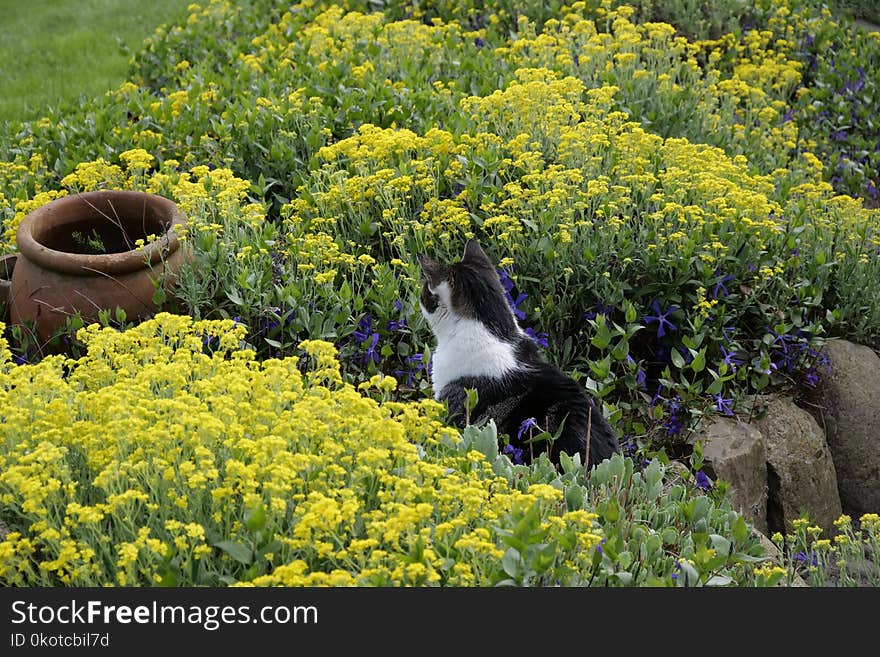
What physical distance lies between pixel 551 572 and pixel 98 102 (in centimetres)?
642

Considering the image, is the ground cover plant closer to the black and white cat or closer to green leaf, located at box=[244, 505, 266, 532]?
green leaf, located at box=[244, 505, 266, 532]

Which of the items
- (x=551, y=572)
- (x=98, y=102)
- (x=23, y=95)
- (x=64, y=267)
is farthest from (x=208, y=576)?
(x=23, y=95)

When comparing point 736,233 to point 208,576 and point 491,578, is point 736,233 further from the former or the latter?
point 208,576

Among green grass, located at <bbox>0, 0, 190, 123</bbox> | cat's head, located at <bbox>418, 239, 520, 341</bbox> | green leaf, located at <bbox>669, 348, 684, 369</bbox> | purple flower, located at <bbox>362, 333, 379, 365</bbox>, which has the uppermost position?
cat's head, located at <bbox>418, 239, 520, 341</bbox>

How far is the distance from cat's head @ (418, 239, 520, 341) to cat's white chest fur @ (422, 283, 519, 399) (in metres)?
0.01

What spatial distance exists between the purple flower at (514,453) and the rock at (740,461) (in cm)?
144

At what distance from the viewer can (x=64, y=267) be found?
16.2 feet

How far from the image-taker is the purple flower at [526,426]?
427 cm

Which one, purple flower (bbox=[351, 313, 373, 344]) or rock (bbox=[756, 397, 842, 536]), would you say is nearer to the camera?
purple flower (bbox=[351, 313, 373, 344])

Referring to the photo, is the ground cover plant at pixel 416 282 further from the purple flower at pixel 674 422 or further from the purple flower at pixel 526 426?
the purple flower at pixel 526 426

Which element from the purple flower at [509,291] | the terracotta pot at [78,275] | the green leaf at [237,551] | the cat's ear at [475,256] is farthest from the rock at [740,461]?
the green leaf at [237,551]

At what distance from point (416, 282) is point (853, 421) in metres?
2.76

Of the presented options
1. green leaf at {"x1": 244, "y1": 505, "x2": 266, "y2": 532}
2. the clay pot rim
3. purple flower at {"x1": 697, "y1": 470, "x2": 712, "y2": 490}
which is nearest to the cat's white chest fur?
purple flower at {"x1": 697, "y1": 470, "x2": 712, "y2": 490}

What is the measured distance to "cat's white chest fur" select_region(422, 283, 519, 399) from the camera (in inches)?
175
